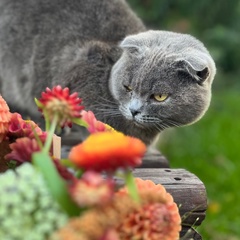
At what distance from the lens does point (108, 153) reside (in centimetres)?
95

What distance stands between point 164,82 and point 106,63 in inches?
17.3

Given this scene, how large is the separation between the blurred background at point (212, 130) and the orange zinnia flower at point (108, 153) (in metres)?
2.20

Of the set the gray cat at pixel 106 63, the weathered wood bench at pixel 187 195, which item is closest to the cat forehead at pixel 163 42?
the gray cat at pixel 106 63

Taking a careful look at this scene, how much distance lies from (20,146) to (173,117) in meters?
1.05

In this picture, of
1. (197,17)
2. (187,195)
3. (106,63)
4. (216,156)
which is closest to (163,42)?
(106,63)

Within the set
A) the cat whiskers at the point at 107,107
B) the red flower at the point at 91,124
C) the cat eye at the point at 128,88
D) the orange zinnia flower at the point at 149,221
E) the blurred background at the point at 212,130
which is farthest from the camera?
the blurred background at the point at 212,130

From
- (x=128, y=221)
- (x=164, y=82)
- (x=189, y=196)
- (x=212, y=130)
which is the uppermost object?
(x=128, y=221)

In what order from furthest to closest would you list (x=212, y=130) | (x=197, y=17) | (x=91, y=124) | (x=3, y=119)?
1. (x=212, y=130)
2. (x=197, y=17)
3. (x=3, y=119)
4. (x=91, y=124)

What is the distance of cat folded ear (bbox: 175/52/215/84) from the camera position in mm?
2023

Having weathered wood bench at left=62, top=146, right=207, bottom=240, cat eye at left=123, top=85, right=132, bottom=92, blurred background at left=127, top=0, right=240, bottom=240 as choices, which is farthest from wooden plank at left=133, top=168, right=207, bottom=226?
blurred background at left=127, top=0, right=240, bottom=240

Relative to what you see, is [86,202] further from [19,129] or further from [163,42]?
[163,42]

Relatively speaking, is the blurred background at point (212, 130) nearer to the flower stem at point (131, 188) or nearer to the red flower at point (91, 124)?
the red flower at point (91, 124)

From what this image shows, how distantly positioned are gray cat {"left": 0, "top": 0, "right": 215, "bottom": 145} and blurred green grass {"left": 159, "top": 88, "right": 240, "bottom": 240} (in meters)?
0.97

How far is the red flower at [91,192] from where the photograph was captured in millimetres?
919
